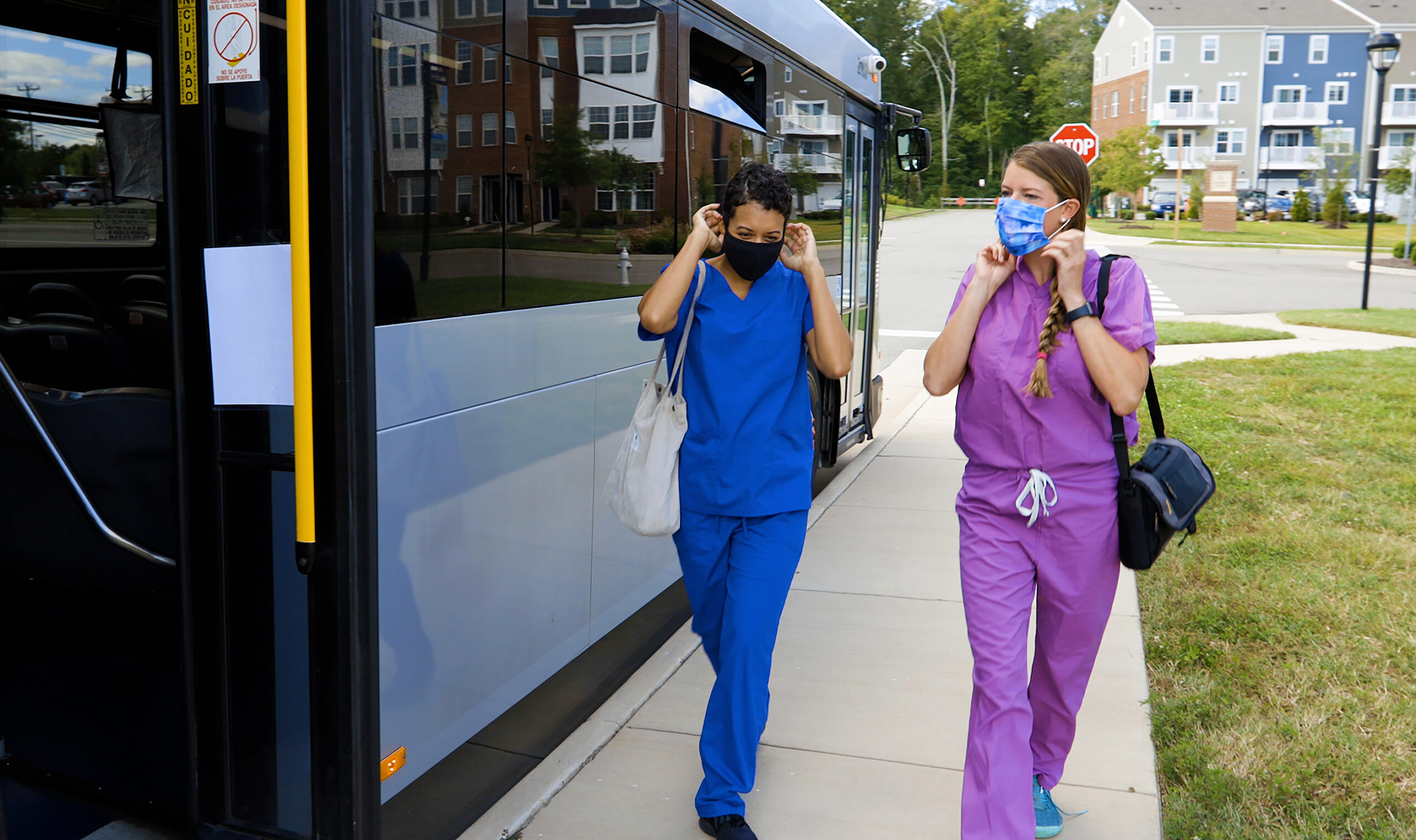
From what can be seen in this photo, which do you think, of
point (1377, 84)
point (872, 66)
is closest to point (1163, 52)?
point (1377, 84)

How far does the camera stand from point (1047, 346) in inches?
111

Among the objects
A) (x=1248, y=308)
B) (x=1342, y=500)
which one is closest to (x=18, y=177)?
(x=1342, y=500)

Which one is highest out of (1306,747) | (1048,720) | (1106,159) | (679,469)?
(1106,159)

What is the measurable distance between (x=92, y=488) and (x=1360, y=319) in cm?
1964

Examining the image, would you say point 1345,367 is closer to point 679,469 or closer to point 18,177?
point 679,469

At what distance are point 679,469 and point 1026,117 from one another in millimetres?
87741

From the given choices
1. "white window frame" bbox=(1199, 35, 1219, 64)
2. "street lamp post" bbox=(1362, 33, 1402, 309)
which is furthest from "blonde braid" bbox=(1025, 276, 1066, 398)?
"white window frame" bbox=(1199, 35, 1219, 64)

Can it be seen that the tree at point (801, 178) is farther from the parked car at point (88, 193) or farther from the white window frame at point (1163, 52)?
the white window frame at point (1163, 52)

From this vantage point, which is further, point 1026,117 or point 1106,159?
point 1026,117

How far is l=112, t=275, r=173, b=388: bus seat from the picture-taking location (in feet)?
13.0

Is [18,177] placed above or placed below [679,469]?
above

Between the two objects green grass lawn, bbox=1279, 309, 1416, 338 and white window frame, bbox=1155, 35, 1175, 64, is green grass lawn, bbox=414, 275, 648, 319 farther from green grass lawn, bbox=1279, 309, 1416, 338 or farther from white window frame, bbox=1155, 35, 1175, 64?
white window frame, bbox=1155, 35, 1175, 64

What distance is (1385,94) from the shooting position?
68500 mm

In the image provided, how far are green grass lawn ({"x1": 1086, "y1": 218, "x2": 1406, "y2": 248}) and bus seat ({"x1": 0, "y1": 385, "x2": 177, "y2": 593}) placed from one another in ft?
136
